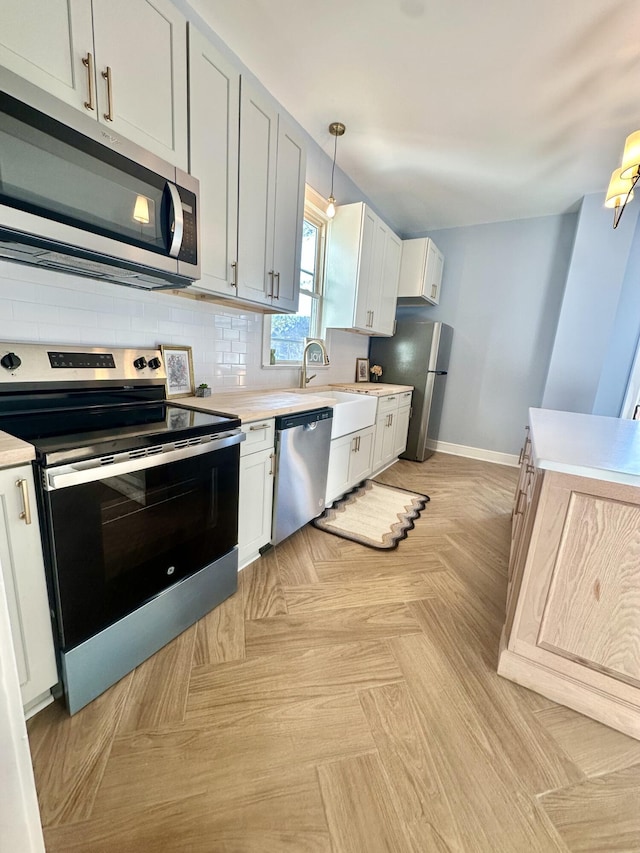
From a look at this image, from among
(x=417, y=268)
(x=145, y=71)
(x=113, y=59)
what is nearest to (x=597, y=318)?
(x=417, y=268)

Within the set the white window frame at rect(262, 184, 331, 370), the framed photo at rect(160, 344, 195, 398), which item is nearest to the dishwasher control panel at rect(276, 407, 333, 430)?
the framed photo at rect(160, 344, 195, 398)

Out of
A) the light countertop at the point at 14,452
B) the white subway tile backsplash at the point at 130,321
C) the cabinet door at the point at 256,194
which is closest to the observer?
the light countertop at the point at 14,452

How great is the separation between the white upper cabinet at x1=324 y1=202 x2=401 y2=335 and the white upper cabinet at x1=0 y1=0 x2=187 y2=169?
6.14 ft

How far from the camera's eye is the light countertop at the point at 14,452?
0.88 m

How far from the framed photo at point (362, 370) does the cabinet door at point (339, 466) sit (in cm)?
145

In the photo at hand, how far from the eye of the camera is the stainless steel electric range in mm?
1033

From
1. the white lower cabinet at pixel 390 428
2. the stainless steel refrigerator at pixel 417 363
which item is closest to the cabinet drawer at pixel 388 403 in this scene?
the white lower cabinet at pixel 390 428

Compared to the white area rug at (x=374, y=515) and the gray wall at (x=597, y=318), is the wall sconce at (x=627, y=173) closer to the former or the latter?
the gray wall at (x=597, y=318)

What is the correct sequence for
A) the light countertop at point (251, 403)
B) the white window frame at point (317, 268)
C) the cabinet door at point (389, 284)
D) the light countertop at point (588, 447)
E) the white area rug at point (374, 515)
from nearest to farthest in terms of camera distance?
the light countertop at point (588, 447) < the light countertop at point (251, 403) < the white area rug at point (374, 515) < the white window frame at point (317, 268) < the cabinet door at point (389, 284)

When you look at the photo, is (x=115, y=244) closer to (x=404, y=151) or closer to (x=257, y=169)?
(x=257, y=169)

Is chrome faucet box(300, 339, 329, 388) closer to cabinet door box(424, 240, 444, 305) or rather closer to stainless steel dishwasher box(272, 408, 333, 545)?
stainless steel dishwasher box(272, 408, 333, 545)

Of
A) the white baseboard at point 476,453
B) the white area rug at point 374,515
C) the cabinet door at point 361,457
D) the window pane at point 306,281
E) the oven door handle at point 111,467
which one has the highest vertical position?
the window pane at point 306,281

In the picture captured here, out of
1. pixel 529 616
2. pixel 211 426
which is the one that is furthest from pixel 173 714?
pixel 529 616

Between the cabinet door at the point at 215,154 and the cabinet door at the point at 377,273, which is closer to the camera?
the cabinet door at the point at 215,154
